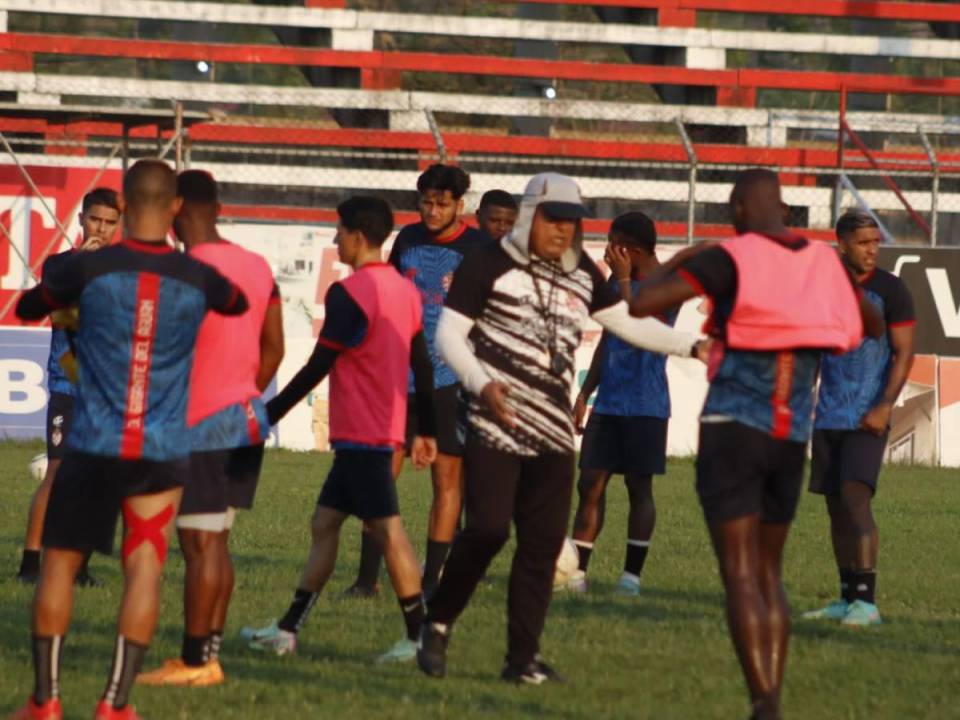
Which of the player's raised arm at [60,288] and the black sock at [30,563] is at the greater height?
the player's raised arm at [60,288]

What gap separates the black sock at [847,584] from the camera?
9.26 m

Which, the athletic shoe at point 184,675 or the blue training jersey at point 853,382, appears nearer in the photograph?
the athletic shoe at point 184,675

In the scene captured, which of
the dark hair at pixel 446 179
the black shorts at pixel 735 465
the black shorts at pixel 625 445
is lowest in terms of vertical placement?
the black shorts at pixel 625 445

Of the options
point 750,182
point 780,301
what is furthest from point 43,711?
point 750,182

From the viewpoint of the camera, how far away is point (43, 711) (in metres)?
6.01

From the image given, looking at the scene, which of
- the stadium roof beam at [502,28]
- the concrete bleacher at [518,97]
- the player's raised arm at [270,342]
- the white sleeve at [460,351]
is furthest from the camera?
the stadium roof beam at [502,28]

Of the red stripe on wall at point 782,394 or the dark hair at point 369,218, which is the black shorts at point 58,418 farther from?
the red stripe on wall at point 782,394

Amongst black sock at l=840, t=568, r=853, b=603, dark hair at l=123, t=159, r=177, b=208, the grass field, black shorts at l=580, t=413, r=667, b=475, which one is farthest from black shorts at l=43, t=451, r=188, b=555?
black shorts at l=580, t=413, r=667, b=475

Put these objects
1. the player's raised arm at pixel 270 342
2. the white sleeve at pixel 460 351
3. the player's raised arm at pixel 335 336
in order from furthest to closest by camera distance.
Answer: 1. the player's raised arm at pixel 335 336
2. the player's raised arm at pixel 270 342
3. the white sleeve at pixel 460 351

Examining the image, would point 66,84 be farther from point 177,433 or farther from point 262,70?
point 177,433

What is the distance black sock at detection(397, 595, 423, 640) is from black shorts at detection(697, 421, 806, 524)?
1.79m

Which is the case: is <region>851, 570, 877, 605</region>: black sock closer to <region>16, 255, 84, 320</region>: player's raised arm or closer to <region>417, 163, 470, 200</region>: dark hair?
<region>417, 163, 470, 200</region>: dark hair

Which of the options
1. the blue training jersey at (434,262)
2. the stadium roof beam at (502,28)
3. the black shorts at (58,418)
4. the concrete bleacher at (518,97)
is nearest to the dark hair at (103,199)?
the black shorts at (58,418)

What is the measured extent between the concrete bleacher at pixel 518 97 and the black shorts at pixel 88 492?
23.7 metres
